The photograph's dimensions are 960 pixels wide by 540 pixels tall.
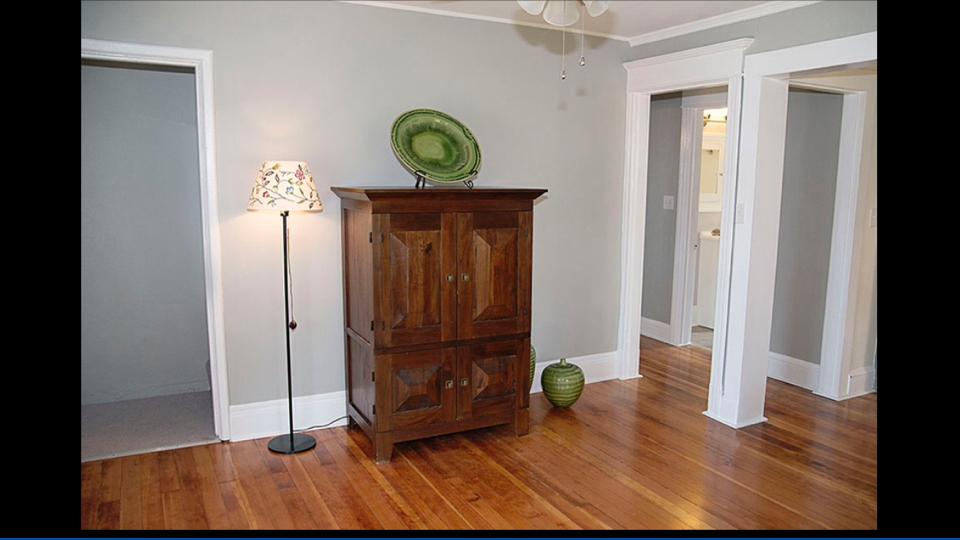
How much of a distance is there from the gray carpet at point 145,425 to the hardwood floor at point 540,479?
0.13 metres

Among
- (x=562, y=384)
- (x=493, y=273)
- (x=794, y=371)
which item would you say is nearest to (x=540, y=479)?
(x=562, y=384)

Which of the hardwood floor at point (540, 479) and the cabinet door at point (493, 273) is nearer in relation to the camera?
the hardwood floor at point (540, 479)

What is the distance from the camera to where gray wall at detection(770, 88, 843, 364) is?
14.1 feet

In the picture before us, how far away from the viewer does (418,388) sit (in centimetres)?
335

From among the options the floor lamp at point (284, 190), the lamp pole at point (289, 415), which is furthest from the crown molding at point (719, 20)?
the lamp pole at point (289, 415)

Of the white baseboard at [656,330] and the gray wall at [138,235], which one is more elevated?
the gray wall at [138,235]

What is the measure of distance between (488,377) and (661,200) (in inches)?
111

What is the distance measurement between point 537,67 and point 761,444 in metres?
2.50

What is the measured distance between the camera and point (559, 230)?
172 inches

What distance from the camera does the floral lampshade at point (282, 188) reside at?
10.3 feet

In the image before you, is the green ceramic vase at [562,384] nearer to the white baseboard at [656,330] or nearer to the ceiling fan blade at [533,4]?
the white baseboard at [656,330]

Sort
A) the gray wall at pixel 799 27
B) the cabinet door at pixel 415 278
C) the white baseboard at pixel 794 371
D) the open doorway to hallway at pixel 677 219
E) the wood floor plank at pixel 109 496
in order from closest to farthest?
1. the wood floor plank at pixel 109 496
2. the gray wall at pixel 799 27
3. the cabinet door at pixel 415 278
4. the white baseboard at pixel 794 371
5. the open doorway to hallway at pixel 677 219
